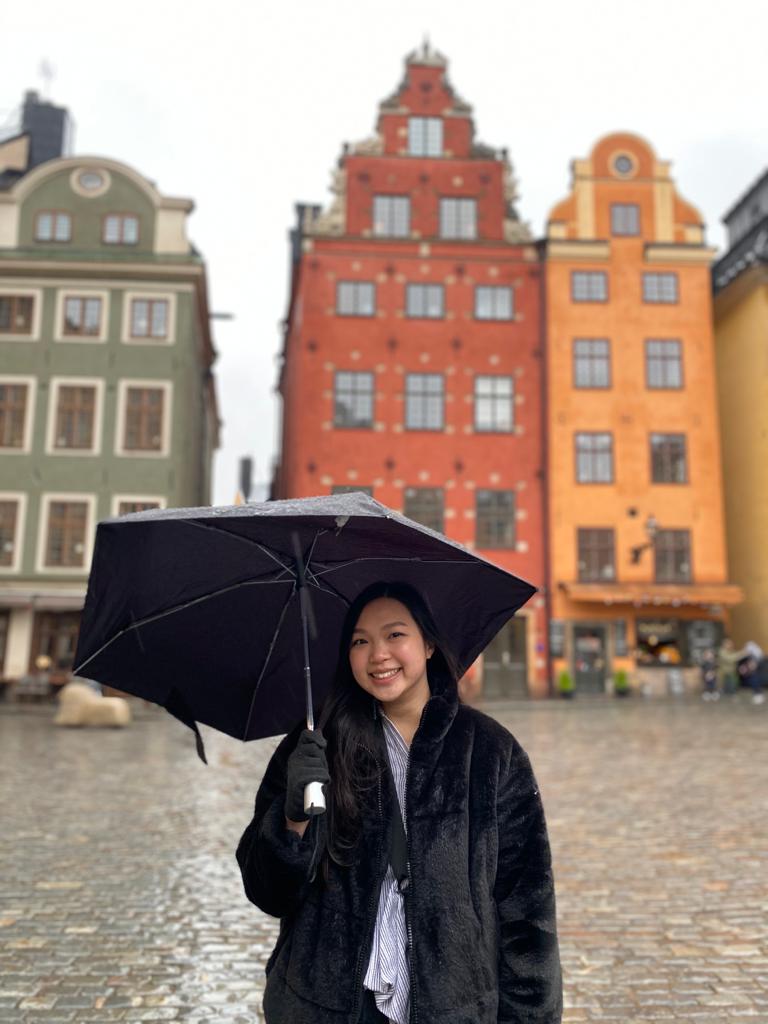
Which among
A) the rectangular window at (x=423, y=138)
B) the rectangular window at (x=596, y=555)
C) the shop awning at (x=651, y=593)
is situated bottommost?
the shop awning at (x=651, y=593)

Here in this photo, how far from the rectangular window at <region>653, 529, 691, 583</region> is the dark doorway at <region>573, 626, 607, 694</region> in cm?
273

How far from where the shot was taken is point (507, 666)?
3022cm

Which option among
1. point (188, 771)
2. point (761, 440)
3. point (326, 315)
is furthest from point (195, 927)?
point (761, 440)

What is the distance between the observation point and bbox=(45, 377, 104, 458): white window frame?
29.5 m

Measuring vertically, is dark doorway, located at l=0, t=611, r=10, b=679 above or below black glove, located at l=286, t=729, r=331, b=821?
above

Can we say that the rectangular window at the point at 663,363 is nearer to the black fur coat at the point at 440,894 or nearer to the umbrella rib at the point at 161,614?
the umbrella rib at the point at 161,614

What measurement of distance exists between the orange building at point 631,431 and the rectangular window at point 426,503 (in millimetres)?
3609

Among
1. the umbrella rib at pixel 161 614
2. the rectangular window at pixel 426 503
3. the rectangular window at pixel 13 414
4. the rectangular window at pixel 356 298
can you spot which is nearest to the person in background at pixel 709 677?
the rectangular window at pixel 426 503

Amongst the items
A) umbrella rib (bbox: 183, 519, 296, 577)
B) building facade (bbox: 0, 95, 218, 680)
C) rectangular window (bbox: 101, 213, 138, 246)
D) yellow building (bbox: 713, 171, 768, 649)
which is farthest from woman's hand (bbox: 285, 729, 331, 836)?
rectangular window (bbox: 101, 213, 138, 246)

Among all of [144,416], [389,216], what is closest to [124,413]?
[144,416]

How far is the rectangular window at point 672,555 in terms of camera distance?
102 ft

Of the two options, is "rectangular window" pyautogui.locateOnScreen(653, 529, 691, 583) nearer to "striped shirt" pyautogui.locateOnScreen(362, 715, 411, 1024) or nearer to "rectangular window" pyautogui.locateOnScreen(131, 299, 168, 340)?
"rectangular window" pyautogui.locateOnScreen(131, 299, 168, 340)

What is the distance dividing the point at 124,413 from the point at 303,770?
28824 millimetres

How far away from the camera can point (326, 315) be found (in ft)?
103
